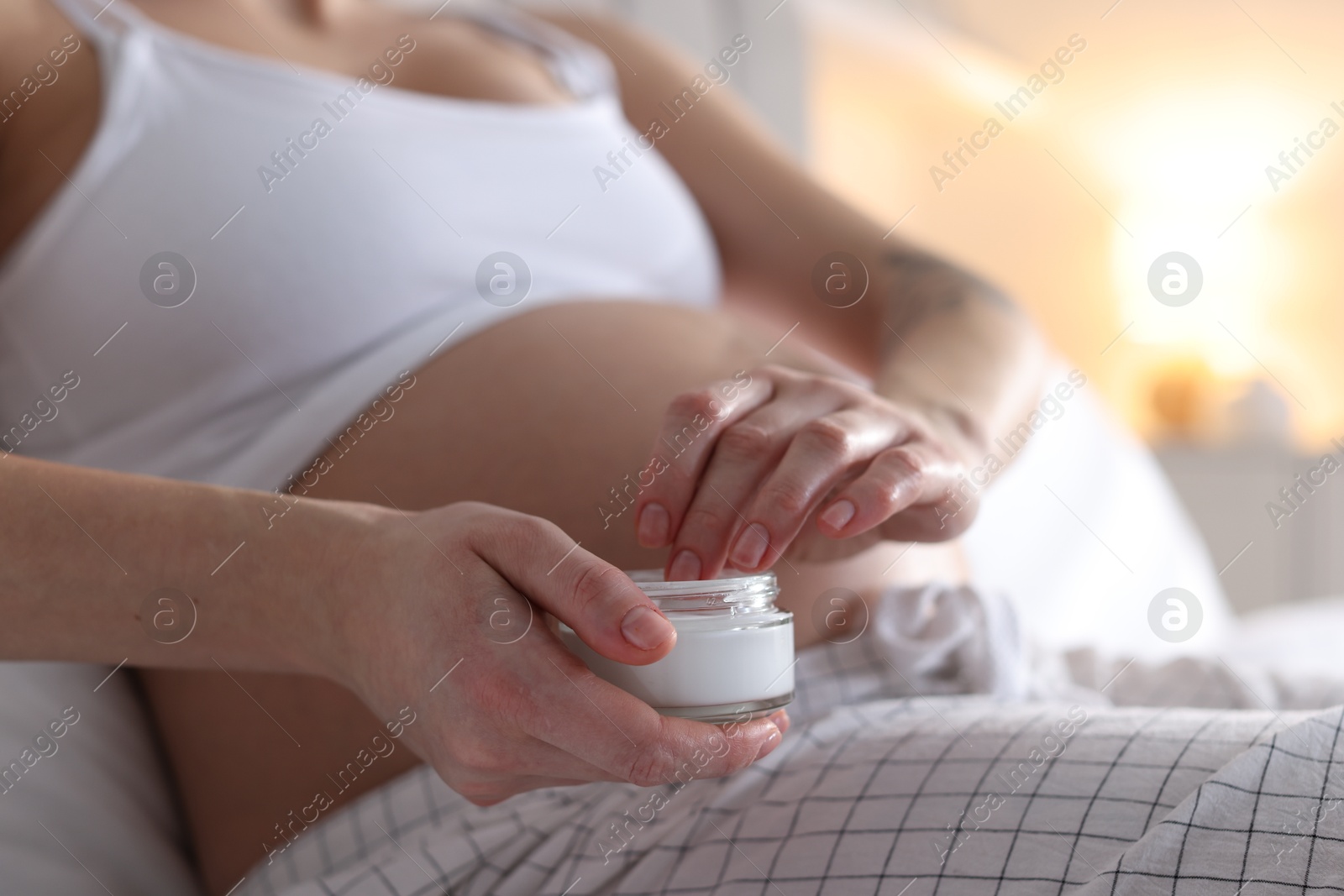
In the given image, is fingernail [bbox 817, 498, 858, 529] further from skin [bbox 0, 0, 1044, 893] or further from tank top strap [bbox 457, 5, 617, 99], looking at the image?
tank top strap [bbox 457, 5, 617, 99]

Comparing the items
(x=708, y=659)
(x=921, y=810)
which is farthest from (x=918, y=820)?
(x=708, y=659)

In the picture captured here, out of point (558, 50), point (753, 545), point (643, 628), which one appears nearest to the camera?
point (643, 628)

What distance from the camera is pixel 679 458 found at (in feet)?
1.71

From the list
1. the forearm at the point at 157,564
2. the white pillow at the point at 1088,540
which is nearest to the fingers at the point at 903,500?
the forearm at the point at 157,564

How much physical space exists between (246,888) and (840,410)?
17.8 inches

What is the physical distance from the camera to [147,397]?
73 cm

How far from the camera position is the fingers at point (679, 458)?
0.52 m

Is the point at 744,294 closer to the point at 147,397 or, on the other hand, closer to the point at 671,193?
the point at 671,193

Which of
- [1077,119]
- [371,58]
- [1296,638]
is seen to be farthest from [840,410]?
[1077,119]

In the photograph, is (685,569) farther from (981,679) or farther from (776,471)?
(981,679)

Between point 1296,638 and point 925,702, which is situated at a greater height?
point 925,702

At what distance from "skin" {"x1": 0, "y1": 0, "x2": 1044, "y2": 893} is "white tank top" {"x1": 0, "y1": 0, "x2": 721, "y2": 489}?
4 cm

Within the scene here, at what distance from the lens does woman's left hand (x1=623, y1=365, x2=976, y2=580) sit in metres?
0.50

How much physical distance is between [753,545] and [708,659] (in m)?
0.09
